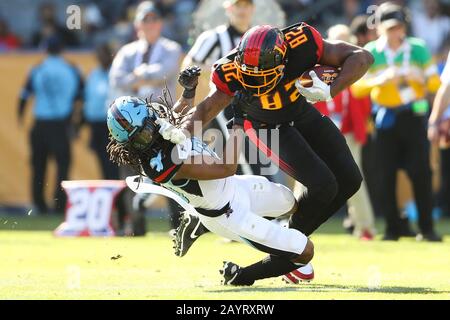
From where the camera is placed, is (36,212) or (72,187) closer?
(72,187)

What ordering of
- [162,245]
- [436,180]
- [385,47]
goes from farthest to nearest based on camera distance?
[436,180] < [385,47] < [162,245]

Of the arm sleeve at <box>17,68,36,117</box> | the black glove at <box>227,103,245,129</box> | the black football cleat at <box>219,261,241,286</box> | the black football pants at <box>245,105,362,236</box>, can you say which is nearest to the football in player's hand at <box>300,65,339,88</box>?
the black football pants at <box>245,105,362,236</box>

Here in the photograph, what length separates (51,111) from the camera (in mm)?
14617

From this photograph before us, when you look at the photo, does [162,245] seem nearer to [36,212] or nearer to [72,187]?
[72,187]

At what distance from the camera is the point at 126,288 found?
7.47 meters

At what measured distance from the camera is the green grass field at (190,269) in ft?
23.7

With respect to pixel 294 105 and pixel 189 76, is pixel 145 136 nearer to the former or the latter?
pixel 189 76

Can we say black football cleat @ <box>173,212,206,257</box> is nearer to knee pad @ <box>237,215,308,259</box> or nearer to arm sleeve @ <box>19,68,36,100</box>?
knee pad @ <box>237,215,308,259</box>

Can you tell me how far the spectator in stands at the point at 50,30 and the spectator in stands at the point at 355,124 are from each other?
520cm

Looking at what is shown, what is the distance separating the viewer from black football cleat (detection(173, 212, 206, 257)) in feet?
25.8

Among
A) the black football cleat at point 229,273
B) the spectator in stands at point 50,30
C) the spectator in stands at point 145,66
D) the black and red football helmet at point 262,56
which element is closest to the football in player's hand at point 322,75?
the black and red football helmet at point 262,56

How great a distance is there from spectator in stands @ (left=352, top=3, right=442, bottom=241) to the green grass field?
1.42ft
